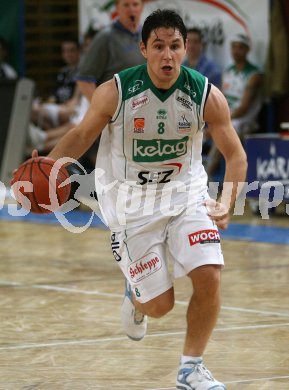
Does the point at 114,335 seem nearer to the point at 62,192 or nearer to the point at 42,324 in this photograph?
the point at 42,324

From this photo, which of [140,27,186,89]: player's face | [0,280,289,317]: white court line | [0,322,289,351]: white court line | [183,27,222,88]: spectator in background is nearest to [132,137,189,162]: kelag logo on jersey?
[140,27,186,89]: player's face

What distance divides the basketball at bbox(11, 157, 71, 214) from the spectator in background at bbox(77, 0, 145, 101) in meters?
3.00

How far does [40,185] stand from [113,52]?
131 inches

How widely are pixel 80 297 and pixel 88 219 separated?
437 centimetres

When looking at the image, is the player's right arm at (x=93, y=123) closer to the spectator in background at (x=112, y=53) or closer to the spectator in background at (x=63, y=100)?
the spectator in background at (x=112, y=53)

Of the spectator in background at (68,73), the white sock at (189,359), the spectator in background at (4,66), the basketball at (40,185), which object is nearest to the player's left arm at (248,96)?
the spectator in background at (68,73)

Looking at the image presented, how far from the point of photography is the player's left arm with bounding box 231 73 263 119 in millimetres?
12383

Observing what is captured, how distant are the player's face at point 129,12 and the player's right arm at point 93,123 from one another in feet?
9.35

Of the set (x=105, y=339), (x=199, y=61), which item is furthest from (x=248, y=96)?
(x=105, y=339)

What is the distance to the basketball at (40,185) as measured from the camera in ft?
16.1

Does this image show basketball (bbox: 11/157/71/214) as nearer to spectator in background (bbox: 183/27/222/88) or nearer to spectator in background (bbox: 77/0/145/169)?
spectator in background (bbox: 77/0/145/169)

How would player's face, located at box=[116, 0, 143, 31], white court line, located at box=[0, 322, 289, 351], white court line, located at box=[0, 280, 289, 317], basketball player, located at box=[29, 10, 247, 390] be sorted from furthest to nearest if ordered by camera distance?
player's face, located at box=[116, 0, 143, 31]
white court line, located at box=[0, 280, 289, 317]
white court line, located at box=[0, 322, 289, 351]
basketball player, located at box=[29, 10, 247, 390]

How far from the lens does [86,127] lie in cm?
494

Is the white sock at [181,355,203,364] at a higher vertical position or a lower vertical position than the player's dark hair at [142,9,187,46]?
lower
